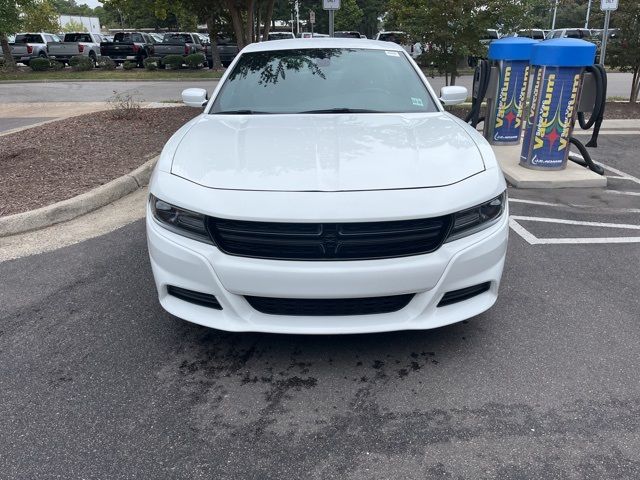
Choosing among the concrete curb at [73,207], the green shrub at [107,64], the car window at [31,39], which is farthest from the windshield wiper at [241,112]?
the car window at [31,39]

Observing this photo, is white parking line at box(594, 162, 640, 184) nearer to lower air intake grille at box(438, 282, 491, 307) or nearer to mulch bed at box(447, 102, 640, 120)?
mulch bed at box(447, 102, 640, 120)

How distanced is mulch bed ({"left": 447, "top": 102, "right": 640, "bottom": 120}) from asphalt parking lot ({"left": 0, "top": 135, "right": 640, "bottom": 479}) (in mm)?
8284

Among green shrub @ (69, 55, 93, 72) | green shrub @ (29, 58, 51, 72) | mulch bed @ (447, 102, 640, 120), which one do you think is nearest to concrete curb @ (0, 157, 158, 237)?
mulch bed @ (447, 102, 640, 120)

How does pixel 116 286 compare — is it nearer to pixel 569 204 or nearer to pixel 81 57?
pixel 569 204

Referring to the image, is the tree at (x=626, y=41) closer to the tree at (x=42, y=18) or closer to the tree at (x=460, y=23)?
the tree at (x=460, y=23)

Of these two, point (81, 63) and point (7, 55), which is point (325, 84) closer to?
point (81, 63)

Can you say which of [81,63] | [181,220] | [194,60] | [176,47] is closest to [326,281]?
[181,220]

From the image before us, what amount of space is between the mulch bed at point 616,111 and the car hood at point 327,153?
324 inches

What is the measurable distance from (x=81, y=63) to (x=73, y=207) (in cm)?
2402

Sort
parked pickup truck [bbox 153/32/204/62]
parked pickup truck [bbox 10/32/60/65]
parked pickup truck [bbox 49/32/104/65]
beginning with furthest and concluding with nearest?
parked pickup truck [bbox 10/32/60/65]
parked pickup truck [bbox 153/32/204/62]
parked pickup truck [bbox 49/32/104/65]

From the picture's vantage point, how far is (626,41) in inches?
457

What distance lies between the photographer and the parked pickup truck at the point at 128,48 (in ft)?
92.3

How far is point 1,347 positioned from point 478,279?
2.78 m

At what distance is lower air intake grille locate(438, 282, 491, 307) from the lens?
2.79 meters
